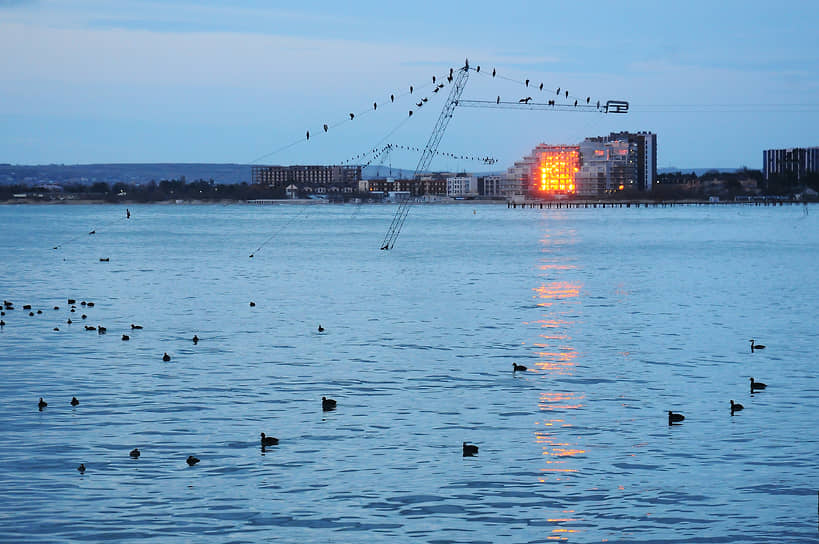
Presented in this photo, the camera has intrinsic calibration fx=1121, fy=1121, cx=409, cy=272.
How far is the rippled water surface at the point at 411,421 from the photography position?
18031mm

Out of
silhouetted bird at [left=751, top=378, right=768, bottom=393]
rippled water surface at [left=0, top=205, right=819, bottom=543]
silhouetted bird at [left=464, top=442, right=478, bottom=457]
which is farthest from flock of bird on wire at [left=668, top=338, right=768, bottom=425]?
silhouetted bird at [left=464, top=442, right=478, bottom=457]

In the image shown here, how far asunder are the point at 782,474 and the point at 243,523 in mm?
10007

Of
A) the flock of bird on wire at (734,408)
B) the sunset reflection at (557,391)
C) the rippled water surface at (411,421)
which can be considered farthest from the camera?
the flock of bird on wire at (734,408)

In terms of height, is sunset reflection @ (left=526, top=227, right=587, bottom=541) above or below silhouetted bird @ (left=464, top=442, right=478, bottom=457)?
below

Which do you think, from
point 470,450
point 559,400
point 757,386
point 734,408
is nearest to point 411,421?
point 470,450

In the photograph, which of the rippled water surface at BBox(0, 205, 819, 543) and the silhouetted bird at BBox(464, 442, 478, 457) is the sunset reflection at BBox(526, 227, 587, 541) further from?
the silhouetted bird at BBox(464, 442, 478, 457)

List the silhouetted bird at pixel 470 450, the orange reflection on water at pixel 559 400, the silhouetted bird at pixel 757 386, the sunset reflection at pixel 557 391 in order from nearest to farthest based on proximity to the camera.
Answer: the sunset reflection at pixel 557 391, the silhouetted bird at pixel 470 450, the orange reflection on water at pixel 559 400, the silhouetted bird at pixel 757 386

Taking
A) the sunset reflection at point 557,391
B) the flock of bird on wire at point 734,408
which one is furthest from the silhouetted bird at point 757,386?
the sunset reflection at point 557,391

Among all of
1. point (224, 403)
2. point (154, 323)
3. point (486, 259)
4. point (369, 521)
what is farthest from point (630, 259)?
point (369, 521)

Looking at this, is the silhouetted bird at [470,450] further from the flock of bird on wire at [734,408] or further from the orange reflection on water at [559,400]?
the flock of bird on wire at [734,408]

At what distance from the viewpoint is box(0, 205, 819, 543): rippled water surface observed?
18.0 meters

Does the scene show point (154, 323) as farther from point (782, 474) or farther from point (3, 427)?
point (782, 474)

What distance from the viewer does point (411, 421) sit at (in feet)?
84.1

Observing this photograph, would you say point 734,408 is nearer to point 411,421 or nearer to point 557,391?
point 557,391
